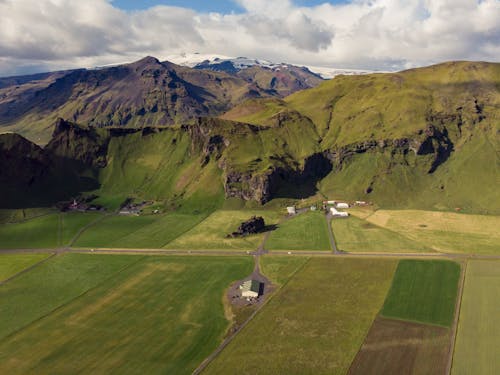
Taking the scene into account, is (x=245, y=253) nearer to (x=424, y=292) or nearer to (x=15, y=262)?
(x=424, y=292)

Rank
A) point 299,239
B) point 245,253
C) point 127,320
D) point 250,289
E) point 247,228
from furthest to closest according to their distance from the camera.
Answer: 1. point 247,228
2. point 299,239
3. point 245,253
4. point 250,289
5. point 127,320

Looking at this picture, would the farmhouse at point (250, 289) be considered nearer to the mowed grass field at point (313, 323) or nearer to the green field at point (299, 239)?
the mowed grass field at point (313, 323)

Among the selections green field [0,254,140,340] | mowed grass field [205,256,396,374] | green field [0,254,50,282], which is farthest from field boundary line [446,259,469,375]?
green field [0,254,50,282]

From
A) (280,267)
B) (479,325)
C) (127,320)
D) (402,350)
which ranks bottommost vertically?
(127,320)

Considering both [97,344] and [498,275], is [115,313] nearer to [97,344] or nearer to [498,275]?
[97,344]

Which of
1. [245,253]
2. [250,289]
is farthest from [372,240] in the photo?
[250,289]

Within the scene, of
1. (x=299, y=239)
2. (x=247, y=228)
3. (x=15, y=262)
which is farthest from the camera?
(x=247, y=228)
